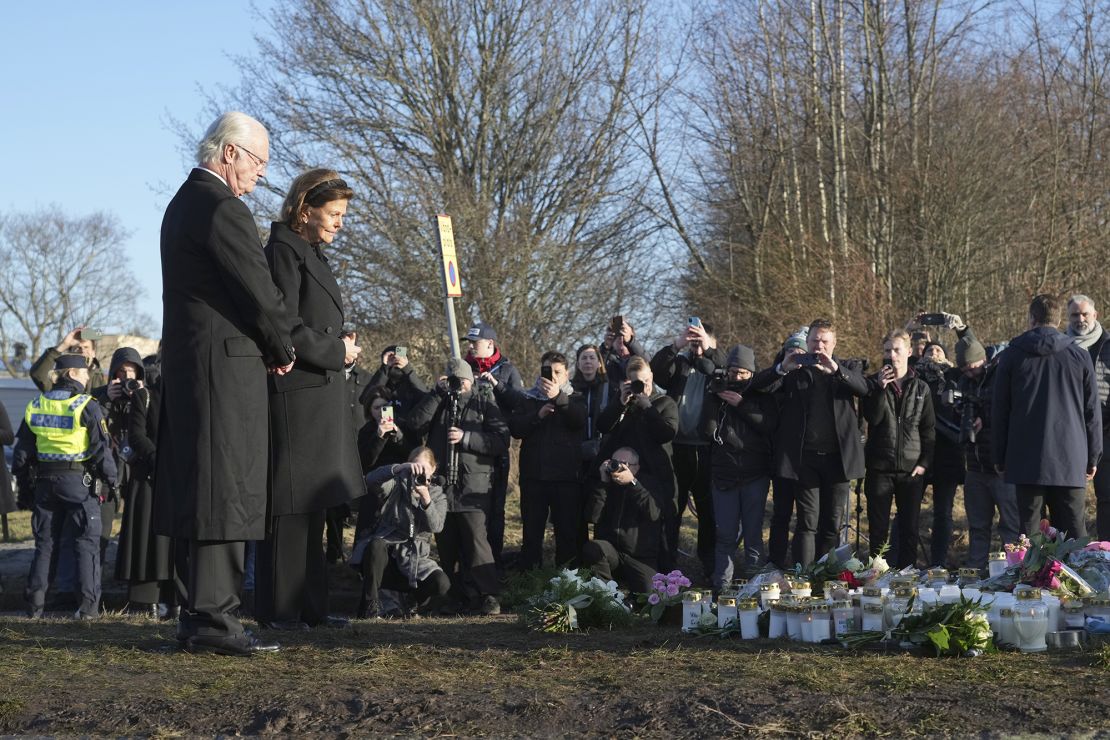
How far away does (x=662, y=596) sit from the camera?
655 centimetres

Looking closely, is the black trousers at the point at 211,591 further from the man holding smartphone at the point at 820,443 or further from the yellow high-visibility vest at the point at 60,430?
the man holding smartphone at the point at 820,443

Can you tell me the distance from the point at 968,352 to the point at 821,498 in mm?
1899

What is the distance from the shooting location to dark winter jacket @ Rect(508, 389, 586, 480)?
391 inches

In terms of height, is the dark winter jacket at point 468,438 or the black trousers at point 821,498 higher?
the dark winter jacket at point 468,438

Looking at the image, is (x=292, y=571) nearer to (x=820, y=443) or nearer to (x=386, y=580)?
(x=386, y=580)

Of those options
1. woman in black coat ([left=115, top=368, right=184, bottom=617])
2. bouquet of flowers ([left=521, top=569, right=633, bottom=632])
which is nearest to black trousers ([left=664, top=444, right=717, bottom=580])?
bouquet of flowers ([left=521, top=569, right=633, bottom=632])

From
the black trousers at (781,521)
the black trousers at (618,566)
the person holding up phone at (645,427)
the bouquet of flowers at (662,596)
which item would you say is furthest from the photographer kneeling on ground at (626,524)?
the bouquet of flowers at (662,596)

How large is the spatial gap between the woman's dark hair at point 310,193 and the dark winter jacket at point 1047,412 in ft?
16.1

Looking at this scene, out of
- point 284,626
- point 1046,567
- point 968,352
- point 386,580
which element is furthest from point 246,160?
point 968,352

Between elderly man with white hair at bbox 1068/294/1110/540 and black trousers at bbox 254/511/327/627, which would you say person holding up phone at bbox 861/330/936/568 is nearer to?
elderly man with white hair at bbox 1068/294/1110/540

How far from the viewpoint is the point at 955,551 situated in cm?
1097

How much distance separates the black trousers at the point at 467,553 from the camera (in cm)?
939

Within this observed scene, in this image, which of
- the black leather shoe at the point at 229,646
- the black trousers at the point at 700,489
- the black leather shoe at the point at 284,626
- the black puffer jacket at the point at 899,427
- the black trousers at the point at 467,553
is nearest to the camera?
the black leather shoe at the point at 229,646

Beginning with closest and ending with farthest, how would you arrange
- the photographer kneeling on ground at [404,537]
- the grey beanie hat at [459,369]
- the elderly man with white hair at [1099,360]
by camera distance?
the elderly man with white hair at [1099,360]
the photographer kneeling on ground at [404,537]
the grey beanie hat at [459,369]
